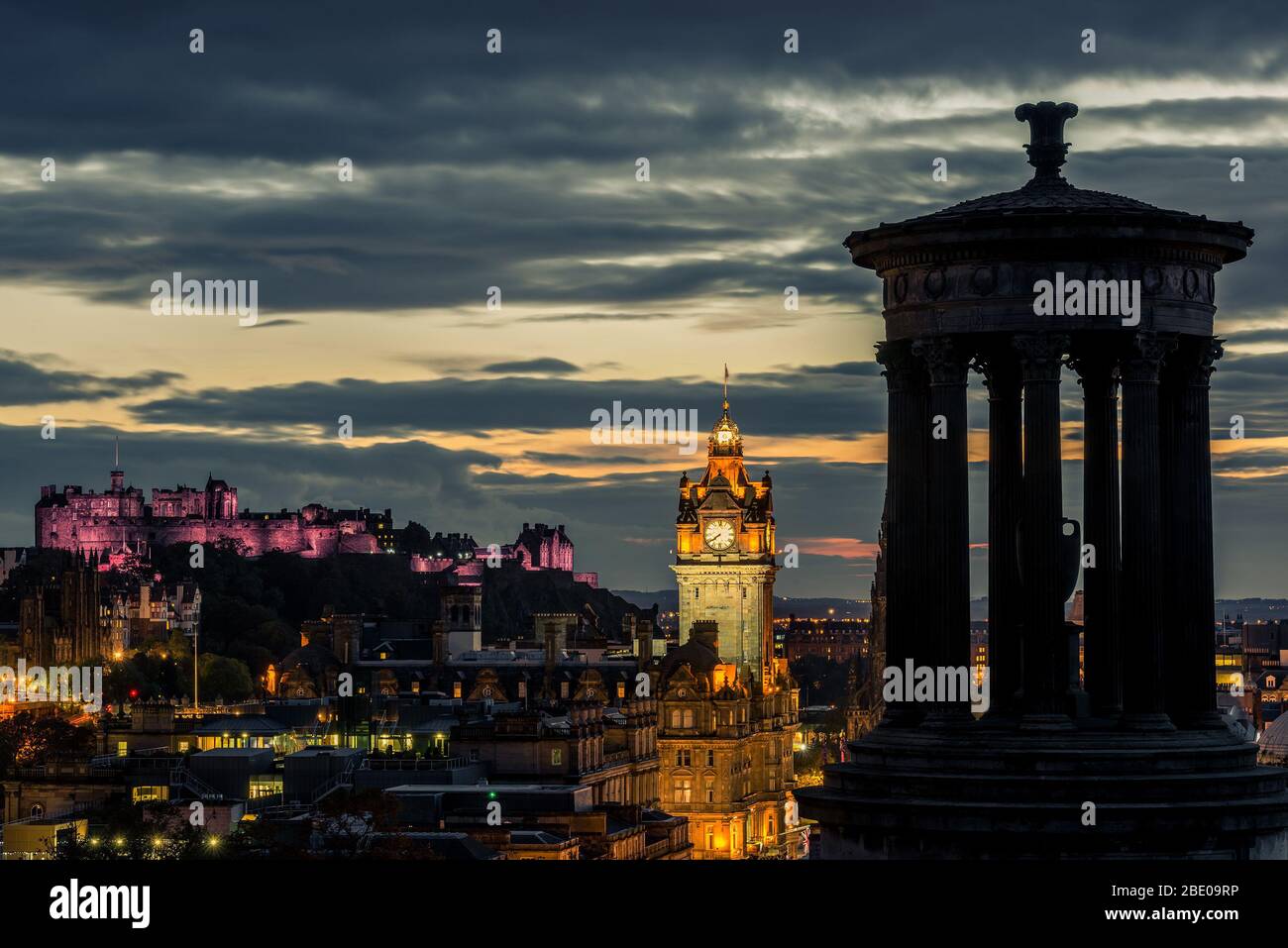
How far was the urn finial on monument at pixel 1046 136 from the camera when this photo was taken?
47.2 meters

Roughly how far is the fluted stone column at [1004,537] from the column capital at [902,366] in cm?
88

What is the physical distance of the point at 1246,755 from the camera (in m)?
45.0

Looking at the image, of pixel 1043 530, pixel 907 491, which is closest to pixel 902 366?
pixel 907 491

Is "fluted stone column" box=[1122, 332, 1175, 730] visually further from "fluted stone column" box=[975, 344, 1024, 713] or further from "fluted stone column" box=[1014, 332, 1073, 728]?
"fluted stone column" box=[975, 344, 1024, 713]

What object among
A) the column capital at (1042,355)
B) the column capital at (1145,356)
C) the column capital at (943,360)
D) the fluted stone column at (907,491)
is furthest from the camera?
the fluted stone column at (907,491)

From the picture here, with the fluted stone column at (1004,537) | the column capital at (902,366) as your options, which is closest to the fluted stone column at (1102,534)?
the fluted stone column at (1004,537)

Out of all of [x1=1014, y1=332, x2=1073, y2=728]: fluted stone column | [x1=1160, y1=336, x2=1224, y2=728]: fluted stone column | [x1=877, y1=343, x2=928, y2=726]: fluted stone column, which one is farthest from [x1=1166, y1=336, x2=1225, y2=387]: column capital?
[x1=877, y1=343, x2=928, y2=726]: fluted stone column

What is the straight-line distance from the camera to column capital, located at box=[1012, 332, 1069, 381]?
145ft

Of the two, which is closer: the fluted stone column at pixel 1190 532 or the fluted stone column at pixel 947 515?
the fluted stone column at pixel 947 515

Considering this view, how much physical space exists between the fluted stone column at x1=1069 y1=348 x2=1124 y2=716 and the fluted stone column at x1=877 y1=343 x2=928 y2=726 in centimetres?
224

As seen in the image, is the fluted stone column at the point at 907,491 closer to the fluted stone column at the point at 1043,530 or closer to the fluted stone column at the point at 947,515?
the fluted stone column at the point at 947,515
